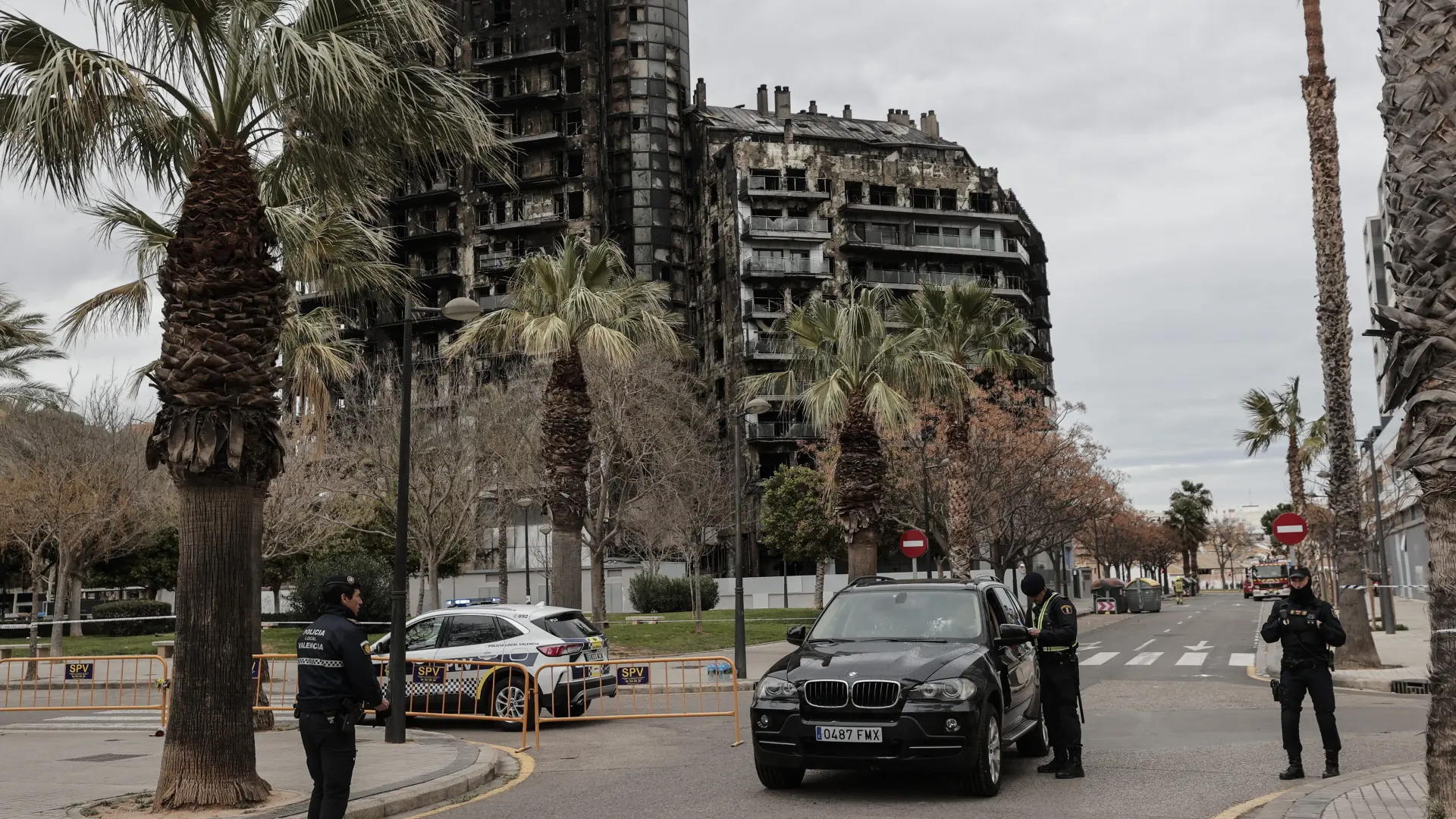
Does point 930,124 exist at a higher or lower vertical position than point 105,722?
higher

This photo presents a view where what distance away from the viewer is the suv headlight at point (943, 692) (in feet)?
30.3

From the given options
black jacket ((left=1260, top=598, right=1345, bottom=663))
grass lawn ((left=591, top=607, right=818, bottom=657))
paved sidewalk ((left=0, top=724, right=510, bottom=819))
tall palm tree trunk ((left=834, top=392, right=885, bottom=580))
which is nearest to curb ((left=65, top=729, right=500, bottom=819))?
paved sidewalk ((left=0, top=724, right=510, bottom=819))

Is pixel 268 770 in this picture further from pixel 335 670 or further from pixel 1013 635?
pixel 1013 635

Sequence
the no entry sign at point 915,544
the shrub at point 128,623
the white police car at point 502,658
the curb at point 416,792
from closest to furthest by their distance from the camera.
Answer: the curb at point 416,792, the white police car at point 502,658, the no entry sign at point 915,544, the shrub at point 128,623

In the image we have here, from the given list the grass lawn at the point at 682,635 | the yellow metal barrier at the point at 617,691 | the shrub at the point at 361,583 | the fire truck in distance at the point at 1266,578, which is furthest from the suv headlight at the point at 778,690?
the fire truck in distance at the point at 1266,578

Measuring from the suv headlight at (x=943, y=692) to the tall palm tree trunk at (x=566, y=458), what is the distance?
16.3 m

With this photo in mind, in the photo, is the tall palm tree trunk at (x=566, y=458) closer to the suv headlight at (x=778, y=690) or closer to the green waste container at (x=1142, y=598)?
the suv headlight at (x=778, y=690)

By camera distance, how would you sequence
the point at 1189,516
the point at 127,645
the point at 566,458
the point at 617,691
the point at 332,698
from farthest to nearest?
the point at 1189,516, the point at 127,645, the point at 566,458, the point at 617,691, the point at 332,698

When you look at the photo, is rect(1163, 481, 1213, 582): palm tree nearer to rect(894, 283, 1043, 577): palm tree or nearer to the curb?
rect(894, 283, 1043, 577): palm tree

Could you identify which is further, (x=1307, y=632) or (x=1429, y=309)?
(x=1307, y=632)

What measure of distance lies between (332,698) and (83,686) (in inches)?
752

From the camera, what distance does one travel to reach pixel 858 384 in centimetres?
2917

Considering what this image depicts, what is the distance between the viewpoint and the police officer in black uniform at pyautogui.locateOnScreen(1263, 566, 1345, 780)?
32.8 feet

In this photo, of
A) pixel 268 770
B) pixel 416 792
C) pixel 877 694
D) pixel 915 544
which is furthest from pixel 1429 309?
pixel 915 544
